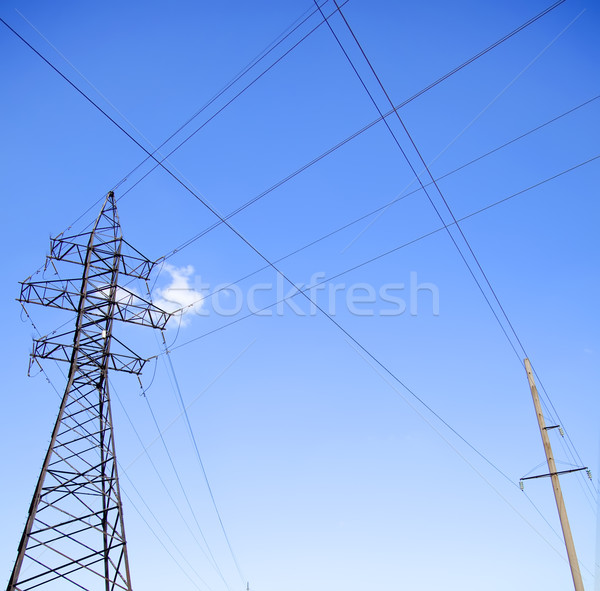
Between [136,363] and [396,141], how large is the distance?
926cm

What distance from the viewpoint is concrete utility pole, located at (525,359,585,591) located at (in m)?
9.95

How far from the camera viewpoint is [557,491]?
11.3 metres

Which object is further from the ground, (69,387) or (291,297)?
(291,297)

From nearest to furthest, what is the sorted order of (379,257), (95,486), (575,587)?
1. (575,587)
2. (95,486)
3. (379,257)

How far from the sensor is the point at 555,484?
1141cm

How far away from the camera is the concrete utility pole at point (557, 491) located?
9945mm

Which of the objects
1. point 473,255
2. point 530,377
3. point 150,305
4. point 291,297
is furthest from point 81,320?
point 530,377

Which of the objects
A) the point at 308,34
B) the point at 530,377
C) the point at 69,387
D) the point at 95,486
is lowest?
the point at 95,486

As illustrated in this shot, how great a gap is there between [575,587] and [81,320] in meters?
13.3

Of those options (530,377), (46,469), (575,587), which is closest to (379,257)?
(530,377)

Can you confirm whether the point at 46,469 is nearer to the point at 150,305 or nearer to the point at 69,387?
the point at 69,387

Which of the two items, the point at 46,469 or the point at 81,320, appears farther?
the point at 81,320

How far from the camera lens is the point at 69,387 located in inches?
458

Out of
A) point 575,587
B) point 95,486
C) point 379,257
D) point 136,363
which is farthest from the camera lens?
point 136,363
